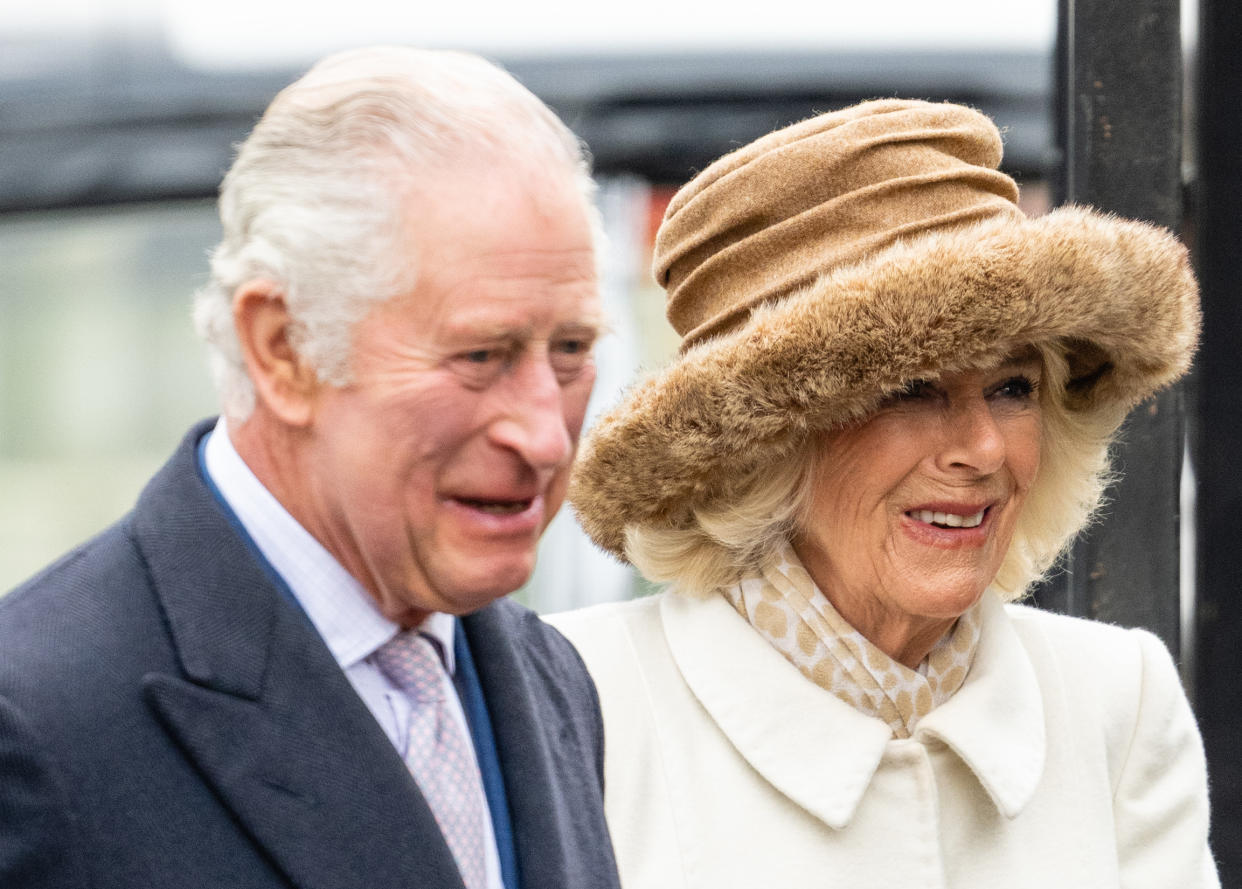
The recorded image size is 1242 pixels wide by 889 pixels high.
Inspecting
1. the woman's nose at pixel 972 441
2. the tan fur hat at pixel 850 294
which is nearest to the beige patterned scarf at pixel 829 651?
the tan fur hat at pixel 850 294

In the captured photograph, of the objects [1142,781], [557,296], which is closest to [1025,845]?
[1142,781]

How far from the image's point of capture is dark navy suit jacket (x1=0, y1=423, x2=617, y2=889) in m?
1.26

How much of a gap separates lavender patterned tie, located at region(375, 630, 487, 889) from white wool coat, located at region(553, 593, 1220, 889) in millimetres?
811

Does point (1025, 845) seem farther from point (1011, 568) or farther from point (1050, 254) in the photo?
point (1050, 254)

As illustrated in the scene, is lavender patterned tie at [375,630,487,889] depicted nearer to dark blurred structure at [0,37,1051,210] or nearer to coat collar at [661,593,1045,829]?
coat collar at [661,593,1045,829]

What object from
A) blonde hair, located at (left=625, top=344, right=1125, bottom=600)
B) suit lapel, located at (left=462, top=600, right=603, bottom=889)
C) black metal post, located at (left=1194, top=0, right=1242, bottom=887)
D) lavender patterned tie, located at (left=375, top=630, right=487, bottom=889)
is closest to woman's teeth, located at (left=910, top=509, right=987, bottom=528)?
blonde hair, located at (left=625, top=344, right=1125, bottom=600)

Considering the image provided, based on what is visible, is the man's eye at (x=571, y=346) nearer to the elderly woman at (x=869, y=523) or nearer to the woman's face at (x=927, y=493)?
the elderly woman at (x=869, y=523)

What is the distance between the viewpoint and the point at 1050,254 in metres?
2.25

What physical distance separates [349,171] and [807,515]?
1346mm

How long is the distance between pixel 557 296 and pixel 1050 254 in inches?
43.5

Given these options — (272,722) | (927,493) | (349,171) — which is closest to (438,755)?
(272,722)

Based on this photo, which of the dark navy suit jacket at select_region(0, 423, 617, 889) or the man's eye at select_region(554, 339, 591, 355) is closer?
the dark navy suit jacket at select_region(0, 423, 617, 889)

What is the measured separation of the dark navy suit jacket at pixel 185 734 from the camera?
49.5 inches

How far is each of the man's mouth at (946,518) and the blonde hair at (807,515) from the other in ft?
0.61
